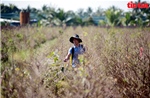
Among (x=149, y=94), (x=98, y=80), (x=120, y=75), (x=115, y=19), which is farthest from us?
(x=115, y=19)

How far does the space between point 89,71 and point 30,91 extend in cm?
58

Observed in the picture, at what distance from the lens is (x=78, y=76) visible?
208 cm

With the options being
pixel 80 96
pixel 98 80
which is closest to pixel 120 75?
pixel 98 80

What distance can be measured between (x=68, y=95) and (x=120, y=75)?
4.34 feet

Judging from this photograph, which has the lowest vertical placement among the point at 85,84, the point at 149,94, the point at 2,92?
the point at 149,94

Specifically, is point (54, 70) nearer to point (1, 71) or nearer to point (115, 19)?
point (1, 71)

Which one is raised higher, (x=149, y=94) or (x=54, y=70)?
(x=54, y=70)

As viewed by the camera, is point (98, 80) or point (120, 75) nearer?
point (98, 80)

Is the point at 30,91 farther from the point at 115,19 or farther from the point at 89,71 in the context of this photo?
the point at 115,19

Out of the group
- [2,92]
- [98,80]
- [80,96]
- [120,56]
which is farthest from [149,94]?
[2,92]

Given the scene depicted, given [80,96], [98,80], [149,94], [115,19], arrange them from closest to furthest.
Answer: [80,96] < [98,80] < [149,94] < [115,19]

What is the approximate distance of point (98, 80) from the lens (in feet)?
6.64

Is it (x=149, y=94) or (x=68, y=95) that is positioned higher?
(x=68, y=95)

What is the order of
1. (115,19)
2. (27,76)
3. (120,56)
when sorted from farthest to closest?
(115,19), (120,56), (27,76)
